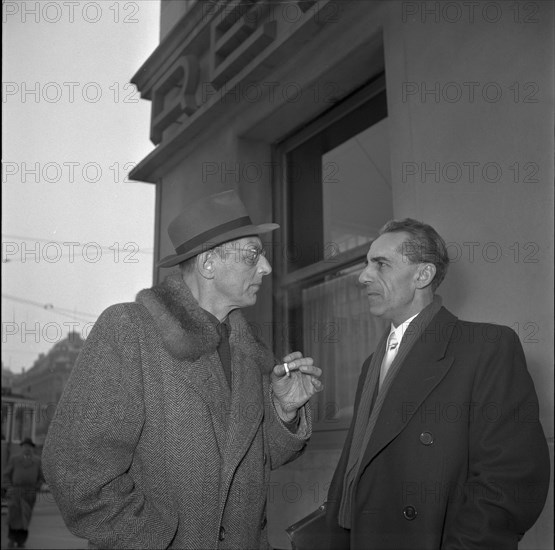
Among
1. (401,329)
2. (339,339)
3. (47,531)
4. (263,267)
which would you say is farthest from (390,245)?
(47,531)

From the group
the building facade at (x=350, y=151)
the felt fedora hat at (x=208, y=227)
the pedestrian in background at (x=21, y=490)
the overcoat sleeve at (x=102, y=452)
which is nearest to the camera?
the overcoat sleeve at (x=102, y=452)

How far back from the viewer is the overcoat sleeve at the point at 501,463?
5.74ft

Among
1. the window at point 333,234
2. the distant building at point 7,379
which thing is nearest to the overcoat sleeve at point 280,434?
the window at point 333,234

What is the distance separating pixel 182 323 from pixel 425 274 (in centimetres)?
92

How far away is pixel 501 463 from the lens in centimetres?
178

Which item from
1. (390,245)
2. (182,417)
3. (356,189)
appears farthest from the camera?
(356,189)

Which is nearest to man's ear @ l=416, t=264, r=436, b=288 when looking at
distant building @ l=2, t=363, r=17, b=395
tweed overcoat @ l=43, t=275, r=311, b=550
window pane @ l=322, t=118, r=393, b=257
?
tweed overcoat @ l=43, t=275, r=311, b=550

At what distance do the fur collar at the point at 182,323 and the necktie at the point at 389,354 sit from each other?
1.38 ft

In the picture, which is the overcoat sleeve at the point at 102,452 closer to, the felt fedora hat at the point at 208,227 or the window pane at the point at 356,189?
the felt fedora hat at the point at 208,227

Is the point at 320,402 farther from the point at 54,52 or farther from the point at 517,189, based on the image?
the point at 54,52

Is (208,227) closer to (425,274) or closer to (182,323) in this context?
(182,323)

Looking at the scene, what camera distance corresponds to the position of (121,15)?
15.2ft

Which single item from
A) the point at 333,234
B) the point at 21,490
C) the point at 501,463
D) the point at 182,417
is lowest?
the point at 21,490

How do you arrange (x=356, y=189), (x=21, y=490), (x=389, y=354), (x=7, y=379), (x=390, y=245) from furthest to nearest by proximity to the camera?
1. (x=21, y=490)
2. (x=7, y=379)
3. (x=356, y=189)
4. (x=390, y=245)
5. (x=389, y=354)
